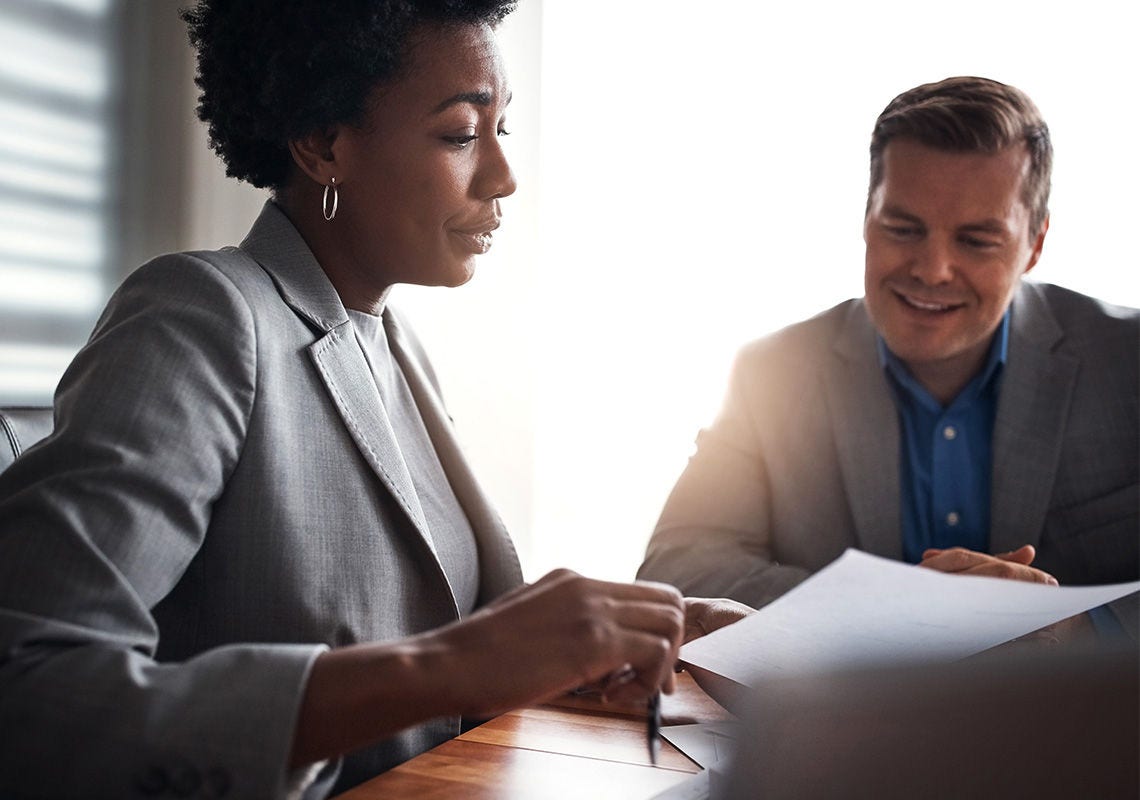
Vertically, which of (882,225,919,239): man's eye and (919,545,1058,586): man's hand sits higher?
(882,225,919,239): man's eye

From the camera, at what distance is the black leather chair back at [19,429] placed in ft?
4.36

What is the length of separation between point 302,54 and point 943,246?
1048mm

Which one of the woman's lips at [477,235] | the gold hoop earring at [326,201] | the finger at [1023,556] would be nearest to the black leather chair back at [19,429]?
the gold hoop earring at [326,201]

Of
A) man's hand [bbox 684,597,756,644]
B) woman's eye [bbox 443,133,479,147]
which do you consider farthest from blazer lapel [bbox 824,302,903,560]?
woman's eye [bbox 443,133,479,147]

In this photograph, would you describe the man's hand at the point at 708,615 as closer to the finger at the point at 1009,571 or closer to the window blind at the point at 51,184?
the finger at the point at 1009,571

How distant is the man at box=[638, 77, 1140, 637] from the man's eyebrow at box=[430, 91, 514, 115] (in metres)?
0.75

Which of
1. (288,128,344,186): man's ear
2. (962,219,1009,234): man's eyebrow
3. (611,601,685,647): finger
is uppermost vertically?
(288,128,344,186): man's ear

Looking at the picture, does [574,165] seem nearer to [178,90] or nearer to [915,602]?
[178,90]

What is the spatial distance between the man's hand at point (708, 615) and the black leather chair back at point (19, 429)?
0.85 m

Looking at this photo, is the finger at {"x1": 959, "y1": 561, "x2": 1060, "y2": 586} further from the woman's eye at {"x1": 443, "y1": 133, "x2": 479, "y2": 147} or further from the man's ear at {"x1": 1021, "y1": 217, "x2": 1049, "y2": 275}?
the woman's eye at {"x1": 443, "y1": 133, "x2": 479, "y2": 147}

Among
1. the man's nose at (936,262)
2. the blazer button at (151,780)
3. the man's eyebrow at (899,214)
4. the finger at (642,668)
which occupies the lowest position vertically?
the blazer button at (151,780)

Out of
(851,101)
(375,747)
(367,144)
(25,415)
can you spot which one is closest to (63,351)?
(25,415)

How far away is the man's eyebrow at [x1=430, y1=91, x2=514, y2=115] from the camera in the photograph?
1.36 metres

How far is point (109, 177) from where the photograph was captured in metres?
1.85
